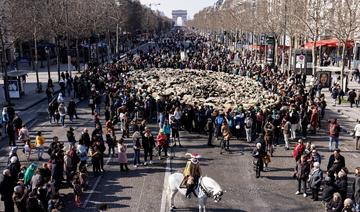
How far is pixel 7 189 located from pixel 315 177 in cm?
930

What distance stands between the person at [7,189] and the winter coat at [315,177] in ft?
30.0

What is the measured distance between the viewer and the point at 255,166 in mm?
18250

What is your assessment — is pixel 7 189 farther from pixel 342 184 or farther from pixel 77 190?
pixel 342 184

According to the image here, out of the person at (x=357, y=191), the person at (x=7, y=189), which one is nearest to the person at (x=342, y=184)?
the person at (x=357, y=191)

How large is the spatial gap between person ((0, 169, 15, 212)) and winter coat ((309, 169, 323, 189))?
9139 mm

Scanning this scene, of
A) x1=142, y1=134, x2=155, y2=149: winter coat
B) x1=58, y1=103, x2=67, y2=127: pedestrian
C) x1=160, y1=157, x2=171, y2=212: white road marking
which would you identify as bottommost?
x1=160, y1=157, x2=171, y2=212: white road marking

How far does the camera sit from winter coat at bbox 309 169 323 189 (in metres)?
14.7

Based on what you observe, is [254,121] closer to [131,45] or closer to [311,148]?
[311,148]

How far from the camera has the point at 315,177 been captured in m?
14.7

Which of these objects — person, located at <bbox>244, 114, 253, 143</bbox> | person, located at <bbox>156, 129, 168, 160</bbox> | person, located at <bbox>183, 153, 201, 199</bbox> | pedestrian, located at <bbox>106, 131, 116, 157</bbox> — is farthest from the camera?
person, located at <bbox>244, 114, 253, 143</bbox>

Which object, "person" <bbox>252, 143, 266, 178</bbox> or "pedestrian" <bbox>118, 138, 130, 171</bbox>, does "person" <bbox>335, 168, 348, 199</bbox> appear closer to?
"person" <bbox>252, 143, 266, 178</bbox>

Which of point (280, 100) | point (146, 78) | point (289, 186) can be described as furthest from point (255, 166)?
point (146, 78)

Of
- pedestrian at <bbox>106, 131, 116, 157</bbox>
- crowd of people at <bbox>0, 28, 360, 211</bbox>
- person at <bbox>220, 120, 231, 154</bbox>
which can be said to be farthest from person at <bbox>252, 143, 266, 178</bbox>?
pedestrian at <bbox>106, 131, 116, 157</bbox>

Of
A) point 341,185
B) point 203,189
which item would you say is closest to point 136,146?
point 203,189
